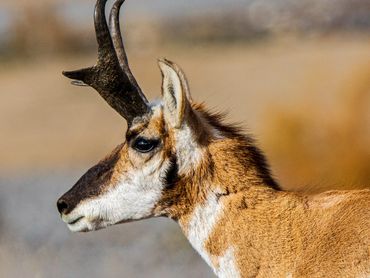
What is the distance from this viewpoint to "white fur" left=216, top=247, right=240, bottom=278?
963 cm

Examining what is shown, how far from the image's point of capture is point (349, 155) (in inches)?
794

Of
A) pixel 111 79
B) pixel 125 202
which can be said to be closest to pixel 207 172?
pixel 125 202

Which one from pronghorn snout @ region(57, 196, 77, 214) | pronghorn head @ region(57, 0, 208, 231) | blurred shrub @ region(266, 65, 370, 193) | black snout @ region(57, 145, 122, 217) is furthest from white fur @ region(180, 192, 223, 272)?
blurred shrub @ region(266, 65, 370, 193)

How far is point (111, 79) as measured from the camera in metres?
10.3

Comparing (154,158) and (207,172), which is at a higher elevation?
(154,158)

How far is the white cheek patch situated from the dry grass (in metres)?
7.18

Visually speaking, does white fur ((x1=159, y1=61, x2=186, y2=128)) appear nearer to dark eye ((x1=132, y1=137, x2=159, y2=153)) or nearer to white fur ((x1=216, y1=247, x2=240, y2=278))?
dark eye ((x1=132, y1=137, x2=159, y2=153))

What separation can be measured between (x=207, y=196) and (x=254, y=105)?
22.0 metres

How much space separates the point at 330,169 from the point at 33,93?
20.9m

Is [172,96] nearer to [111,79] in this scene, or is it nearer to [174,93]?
[174,93]

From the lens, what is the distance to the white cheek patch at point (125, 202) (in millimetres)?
9977

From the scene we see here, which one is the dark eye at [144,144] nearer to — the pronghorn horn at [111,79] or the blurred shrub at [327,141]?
the pronghorn horn at [111,79]

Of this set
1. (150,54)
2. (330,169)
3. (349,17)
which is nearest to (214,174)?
(330,169)

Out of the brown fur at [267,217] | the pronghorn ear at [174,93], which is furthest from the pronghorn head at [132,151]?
the brown fur at [267,217]
